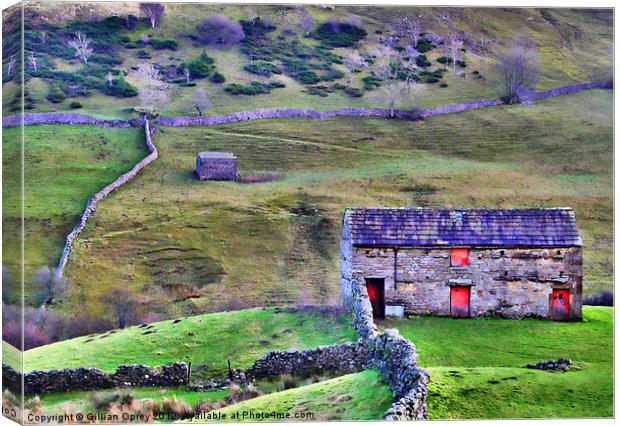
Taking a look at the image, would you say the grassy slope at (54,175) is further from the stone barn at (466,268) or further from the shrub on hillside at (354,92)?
the shrub on hillside at (354,92)

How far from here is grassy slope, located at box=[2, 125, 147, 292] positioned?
24.9 m

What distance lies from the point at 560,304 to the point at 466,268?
2.59 meters

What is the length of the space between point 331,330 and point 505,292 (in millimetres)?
4635

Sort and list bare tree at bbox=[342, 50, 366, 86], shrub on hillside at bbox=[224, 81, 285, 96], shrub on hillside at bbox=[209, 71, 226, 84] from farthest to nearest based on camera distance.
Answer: shrub on hillside at bbox=[209, 71, 226, 84], shrub on hillside at bbox=[224, 81, 285, 96], bare tree at bbox=[342, 50, 366, 86]

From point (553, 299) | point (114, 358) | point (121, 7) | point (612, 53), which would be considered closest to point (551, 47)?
point (612, 53)

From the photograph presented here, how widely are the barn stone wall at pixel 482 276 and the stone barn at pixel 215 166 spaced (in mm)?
18061

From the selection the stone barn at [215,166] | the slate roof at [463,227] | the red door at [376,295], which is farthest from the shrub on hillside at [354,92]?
the red door at [376,295]

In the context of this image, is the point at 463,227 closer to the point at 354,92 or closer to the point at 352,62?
the point at 352,62

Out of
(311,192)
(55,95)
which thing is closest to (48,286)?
(55,95)

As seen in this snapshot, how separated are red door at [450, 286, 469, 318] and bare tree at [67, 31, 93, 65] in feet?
49.6

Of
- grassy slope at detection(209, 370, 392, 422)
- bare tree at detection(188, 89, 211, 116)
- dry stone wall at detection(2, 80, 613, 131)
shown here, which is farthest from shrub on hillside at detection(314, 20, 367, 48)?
grassy slope at detection(209, 370, 392, 422)

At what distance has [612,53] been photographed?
1159 inches

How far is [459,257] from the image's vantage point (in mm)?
27016

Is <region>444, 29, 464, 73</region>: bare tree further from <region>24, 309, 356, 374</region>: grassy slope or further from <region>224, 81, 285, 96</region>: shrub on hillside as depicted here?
<region>24, 309, 356, 374</region>: grassy slope
